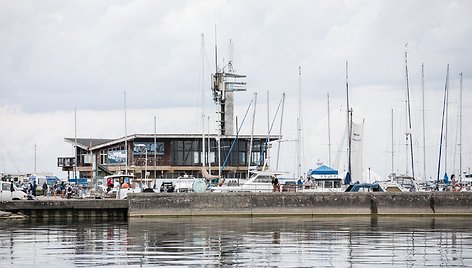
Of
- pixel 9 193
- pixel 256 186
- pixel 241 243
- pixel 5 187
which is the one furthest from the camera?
pixel 256 186

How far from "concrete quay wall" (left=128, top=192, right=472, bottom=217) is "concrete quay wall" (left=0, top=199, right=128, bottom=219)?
2056 millimetres

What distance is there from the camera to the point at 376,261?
28422 mm

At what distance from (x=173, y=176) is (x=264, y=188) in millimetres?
40767

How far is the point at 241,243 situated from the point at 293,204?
64.2ft

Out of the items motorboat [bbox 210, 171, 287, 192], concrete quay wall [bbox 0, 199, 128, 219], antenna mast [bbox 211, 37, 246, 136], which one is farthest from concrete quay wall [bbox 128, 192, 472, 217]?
antenna mast [bbox 211, 37, 246, 136]

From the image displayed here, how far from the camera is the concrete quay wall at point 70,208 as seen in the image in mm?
56344

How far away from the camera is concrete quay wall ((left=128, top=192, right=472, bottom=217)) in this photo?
54500mm

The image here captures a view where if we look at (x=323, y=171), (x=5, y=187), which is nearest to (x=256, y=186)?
(x=323, y=171)

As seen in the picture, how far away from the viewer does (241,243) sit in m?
35.4

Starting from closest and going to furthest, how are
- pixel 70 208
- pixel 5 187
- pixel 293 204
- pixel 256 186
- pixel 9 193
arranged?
pixel 293 204
pixel 70 208
pixel 9 193
pixel 5 187
pixel 256 186

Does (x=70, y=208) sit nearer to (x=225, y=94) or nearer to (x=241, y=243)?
(x=241, y=243)

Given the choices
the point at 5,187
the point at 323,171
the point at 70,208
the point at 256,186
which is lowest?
the point at 70,208

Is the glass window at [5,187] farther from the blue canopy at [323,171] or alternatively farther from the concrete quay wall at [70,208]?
the blue canopy at [323,171]

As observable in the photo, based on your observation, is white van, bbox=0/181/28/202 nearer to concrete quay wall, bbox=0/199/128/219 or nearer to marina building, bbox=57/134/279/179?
concrete quay wall, bbox=0/199/128/219
